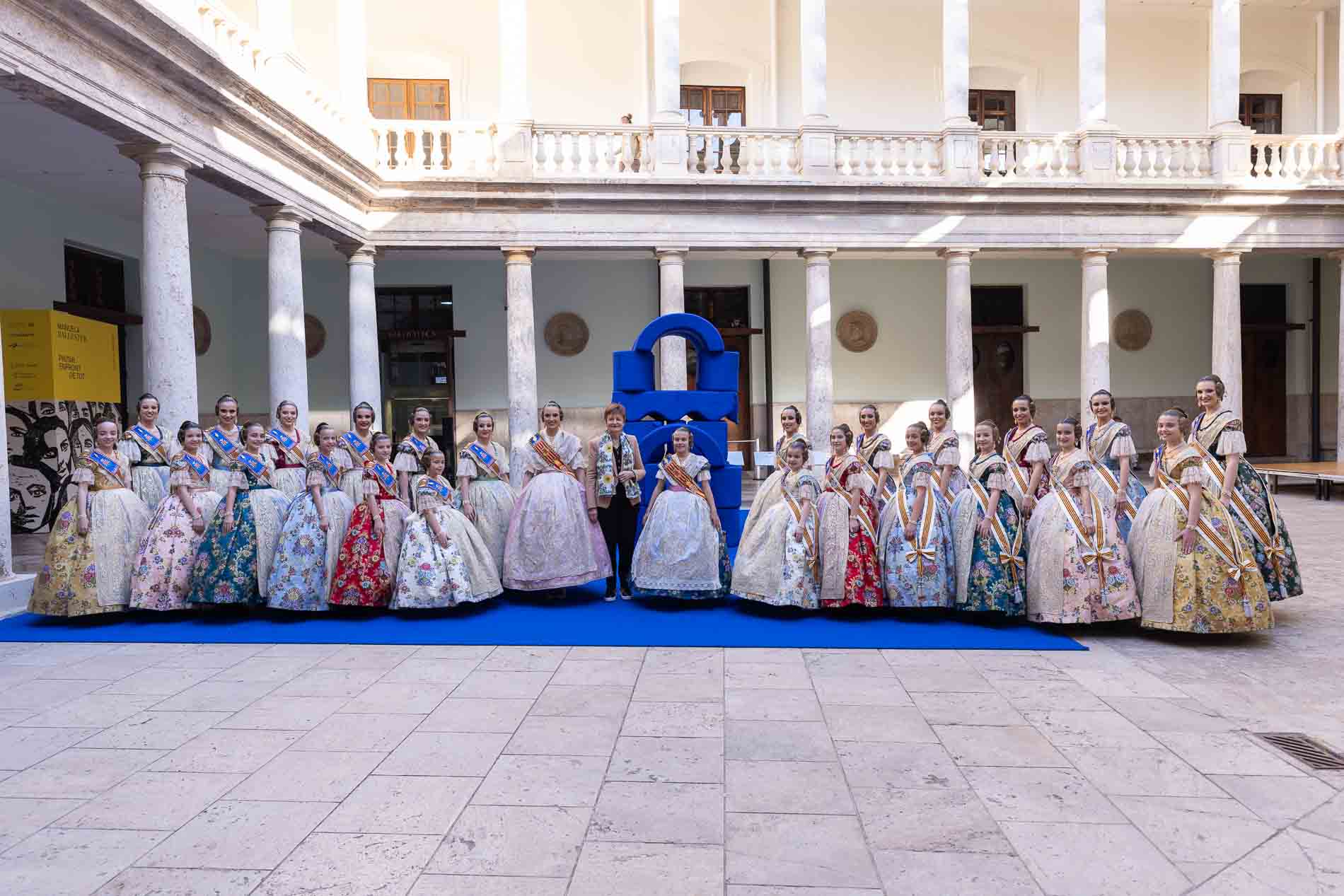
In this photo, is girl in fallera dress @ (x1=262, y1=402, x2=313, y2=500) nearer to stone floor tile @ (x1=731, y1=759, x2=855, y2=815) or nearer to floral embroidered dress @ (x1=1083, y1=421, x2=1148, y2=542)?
stone floor tile @ (x1=731, y1=759, x2=855, y2=815)

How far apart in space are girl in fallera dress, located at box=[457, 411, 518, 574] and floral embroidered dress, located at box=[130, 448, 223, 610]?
1998 mm

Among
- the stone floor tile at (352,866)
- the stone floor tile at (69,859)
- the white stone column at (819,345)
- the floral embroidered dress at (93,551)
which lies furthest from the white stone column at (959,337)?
the stone floor tile at (69,859)

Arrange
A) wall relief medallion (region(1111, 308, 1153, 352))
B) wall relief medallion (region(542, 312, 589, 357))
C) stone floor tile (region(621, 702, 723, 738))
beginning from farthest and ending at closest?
wall relief medallion (region(1111, 308, 1153, 352)), wall relief medallion (region(542, 312, 589, 357)), stone floor tile (region(621, 702, 723, 738))

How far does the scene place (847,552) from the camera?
20.5ft

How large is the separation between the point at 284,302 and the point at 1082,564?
31.7 ft

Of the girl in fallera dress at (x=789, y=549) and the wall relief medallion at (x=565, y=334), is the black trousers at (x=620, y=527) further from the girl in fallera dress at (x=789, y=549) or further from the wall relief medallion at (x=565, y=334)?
the wall relief medallion at (x=565, y=334)

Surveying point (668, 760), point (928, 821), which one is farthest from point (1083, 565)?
point (668, 760)

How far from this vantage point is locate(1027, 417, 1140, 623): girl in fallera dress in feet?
18.7

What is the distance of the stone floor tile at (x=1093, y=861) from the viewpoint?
269 centimetres

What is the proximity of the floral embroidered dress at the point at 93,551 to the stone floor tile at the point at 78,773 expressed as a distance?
110 inches

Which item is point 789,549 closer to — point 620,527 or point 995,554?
point 995,554

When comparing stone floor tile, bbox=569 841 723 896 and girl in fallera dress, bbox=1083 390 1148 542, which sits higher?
girl in fallera dress, bbox=1083 390 1148 542

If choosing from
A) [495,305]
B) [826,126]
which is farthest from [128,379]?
[826,126]

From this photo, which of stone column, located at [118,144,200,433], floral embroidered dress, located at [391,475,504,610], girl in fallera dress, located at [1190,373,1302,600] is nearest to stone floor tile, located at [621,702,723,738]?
floral embroidered dress, located at [391,475,504,610]
